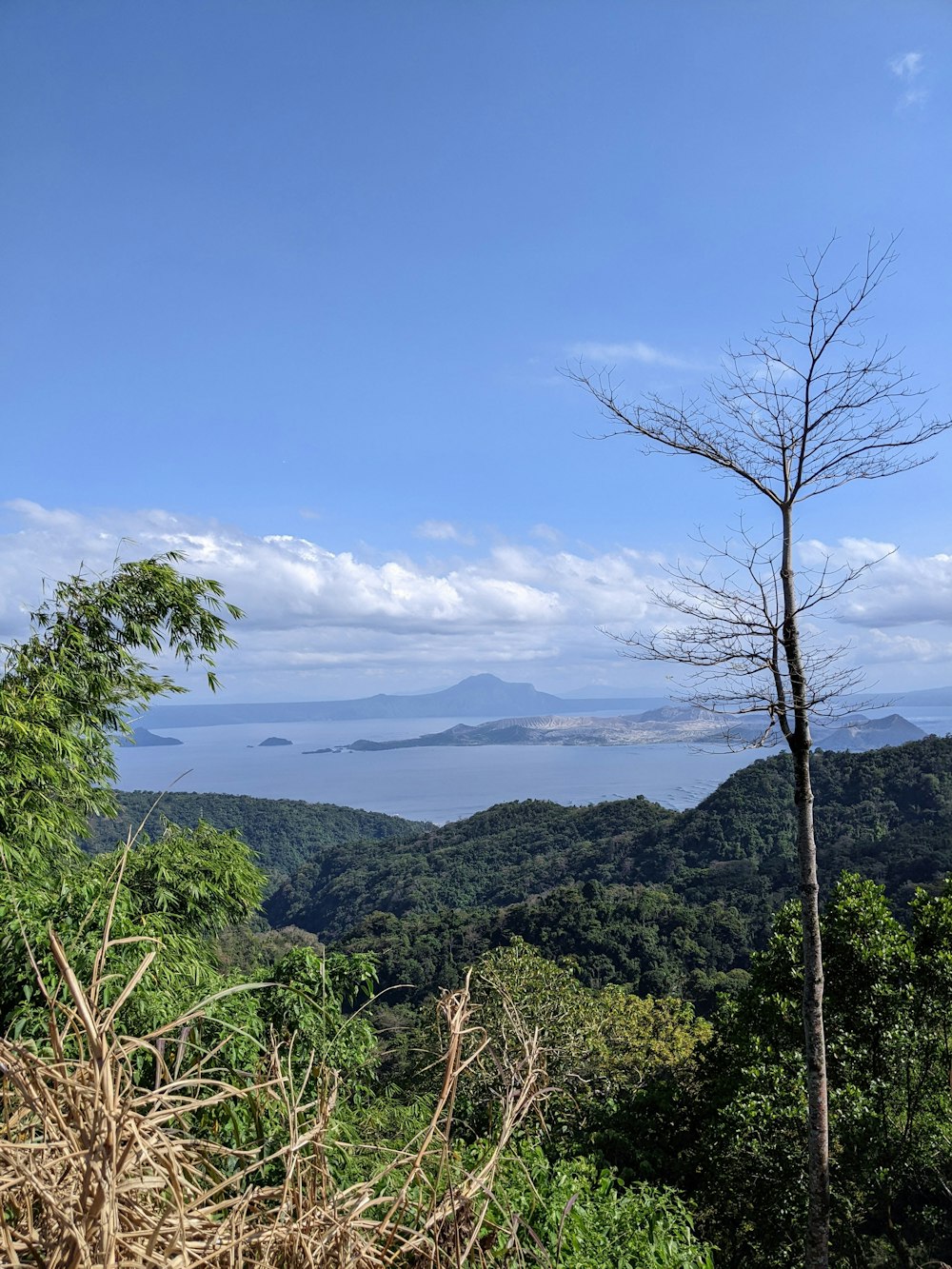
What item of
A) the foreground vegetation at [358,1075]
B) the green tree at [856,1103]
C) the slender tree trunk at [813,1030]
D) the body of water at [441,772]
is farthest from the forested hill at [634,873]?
the slender tree trunk at [813,1030]

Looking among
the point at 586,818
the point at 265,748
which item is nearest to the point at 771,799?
the point at 586,818

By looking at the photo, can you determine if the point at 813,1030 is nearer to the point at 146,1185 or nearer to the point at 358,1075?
the point at 358,1075

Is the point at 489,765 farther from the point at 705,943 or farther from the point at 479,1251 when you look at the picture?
the point at 479,1251

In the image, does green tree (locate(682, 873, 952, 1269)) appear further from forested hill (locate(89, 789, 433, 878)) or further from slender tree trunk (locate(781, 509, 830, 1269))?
forested hill (locate(89, 789, 433, 878))

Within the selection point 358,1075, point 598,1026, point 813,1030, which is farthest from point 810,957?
point 598,1026

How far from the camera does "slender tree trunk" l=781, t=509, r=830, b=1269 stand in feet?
11.1

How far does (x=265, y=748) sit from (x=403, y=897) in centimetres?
9507

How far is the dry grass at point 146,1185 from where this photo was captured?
459mm

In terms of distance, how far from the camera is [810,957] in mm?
3465

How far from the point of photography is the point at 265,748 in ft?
412

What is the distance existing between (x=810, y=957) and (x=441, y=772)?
3927 inches

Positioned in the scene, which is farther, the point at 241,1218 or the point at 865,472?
the point at 865,472

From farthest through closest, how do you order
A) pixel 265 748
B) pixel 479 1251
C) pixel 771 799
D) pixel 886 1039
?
1. pixel 265 748
2. pixel 771 799
3. pixel 886 1039
4. pixel 479 1251

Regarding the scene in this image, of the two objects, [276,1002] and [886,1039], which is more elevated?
[276,1002]
